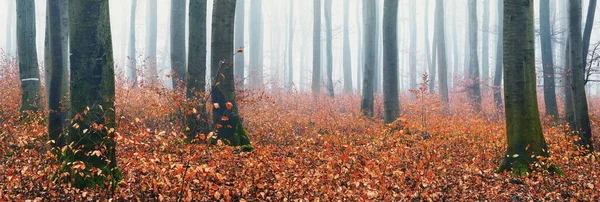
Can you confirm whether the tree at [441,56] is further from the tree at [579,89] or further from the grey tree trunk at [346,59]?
the tree at [579,89]

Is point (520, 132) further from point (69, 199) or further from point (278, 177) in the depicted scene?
point (69, 199)

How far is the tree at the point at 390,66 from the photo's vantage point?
12680 mm

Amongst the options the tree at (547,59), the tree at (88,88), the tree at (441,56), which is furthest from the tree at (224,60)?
the tree at (441,56)

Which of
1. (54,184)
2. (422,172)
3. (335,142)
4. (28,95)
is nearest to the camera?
(54,184)

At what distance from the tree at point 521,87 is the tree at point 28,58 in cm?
950

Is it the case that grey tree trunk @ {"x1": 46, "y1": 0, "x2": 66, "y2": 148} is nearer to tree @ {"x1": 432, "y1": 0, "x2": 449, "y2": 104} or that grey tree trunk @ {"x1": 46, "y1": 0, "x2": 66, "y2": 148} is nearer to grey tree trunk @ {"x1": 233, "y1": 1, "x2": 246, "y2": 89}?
grey tree trunk @ {"x1": 233, "y1": 1, "x2": 246, "y2": 89}

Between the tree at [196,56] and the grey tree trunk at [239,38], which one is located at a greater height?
the grey tree trunk at [239,38]

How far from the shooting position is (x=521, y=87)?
6.62 m

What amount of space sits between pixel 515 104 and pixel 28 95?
9.71 metres

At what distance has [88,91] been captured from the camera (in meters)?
4.95

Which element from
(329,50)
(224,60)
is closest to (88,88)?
(224,60)

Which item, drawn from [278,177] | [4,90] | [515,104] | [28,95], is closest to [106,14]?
[278,177]

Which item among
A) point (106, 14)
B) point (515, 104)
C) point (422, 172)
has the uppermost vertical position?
point (106, 14)

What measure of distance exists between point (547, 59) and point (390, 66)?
23.1 ft
